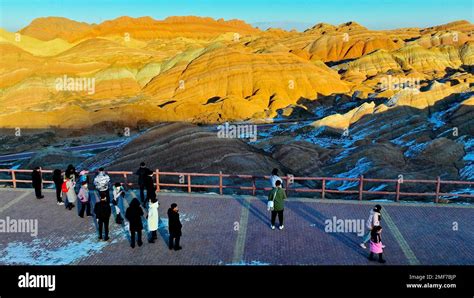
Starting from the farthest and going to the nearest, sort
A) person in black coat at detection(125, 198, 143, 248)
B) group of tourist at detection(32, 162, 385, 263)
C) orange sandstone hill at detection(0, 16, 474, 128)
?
orange sandstone hill at detection(0, 16, 474, 128) < person in black coat at detection(125, 198, 143, 248) < group of tourist at detection(32, 162, 385, 263)

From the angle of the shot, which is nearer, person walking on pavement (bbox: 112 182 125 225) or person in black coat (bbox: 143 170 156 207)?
person walking on pavement (bbox: 112 182 125 225)


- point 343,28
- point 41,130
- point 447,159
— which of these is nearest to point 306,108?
point 447,159

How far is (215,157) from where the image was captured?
2716cm

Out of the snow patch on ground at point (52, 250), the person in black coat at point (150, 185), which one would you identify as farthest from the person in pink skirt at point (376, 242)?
the snow patch on ground at point (52, 250)

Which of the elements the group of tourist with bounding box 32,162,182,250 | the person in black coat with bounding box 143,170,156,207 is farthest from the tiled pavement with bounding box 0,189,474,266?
the person in black coat with bounding box 143,170,156,207

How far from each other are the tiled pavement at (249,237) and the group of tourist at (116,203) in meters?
0.31

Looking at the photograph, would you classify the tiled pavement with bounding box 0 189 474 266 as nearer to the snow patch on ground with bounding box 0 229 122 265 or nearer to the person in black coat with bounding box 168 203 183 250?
the snow patch on ground with bounding box 0 229 122 265

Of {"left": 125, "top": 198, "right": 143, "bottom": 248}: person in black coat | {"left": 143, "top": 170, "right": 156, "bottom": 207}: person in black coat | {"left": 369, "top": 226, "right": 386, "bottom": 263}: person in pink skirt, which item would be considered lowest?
{"left": 369, "top": 226, "right": 386, "bottom": 263}: person in pink skirt

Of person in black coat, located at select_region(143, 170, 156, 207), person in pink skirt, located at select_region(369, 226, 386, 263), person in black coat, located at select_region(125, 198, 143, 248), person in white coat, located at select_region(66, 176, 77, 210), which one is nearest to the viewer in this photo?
person in pink skirt, located at select_region(369, 226, 386, 263)

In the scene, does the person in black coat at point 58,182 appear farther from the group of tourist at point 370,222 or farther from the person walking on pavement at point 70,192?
the group of tourist at point 370,222

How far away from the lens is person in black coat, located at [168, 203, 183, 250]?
11.5 meters

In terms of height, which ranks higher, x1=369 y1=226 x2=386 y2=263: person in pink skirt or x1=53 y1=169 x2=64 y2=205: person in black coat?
x1=53 y1=169 x2=64 y2=205: person in black coat

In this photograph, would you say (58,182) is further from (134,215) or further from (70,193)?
(134,215)
